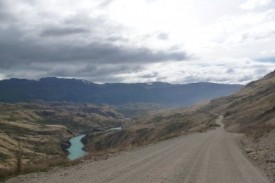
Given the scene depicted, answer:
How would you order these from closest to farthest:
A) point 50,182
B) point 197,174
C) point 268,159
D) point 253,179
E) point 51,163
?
point 50,182 → point 253,179 → point 197,174 → point 51,163 → point 268,159

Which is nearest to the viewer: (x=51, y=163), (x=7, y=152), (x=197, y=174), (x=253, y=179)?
(x=253, y=179)

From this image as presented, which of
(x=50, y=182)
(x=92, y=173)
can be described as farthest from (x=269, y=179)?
(x=50, y=182)

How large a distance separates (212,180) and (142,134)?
177675 mm

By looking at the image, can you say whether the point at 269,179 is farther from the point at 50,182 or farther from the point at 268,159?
the point at 50,182

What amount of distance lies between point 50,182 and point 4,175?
3708 millimetres

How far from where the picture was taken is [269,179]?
18844mm

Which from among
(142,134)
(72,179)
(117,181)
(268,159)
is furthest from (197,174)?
(142,134)

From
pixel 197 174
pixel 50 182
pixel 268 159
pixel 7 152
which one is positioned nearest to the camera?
pixel 50 182

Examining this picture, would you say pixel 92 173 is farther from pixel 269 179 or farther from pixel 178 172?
pixel 269 179

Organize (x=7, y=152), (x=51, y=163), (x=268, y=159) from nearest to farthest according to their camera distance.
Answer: (x=51, y=163) < (x=268, y=159) < (x=7, y=152)

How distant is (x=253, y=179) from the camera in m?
18.5

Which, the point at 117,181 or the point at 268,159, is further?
the point at 268,159

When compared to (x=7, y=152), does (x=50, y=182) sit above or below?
above

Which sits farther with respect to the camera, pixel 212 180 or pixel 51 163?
pixel 51 163
